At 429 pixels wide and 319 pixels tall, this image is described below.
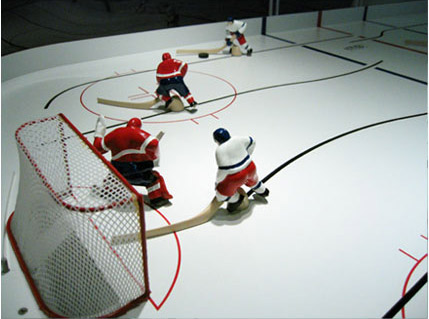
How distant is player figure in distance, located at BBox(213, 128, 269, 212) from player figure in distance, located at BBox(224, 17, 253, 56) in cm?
365

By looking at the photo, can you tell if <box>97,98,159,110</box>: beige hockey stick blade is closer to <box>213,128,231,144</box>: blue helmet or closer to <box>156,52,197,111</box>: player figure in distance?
<box>156,52,197,111</box>: player figure in distance

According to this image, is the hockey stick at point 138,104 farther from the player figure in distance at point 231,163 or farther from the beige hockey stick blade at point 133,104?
the player figure in distance at point 231,163

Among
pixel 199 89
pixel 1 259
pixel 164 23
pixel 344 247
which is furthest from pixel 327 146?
pixel 164 23

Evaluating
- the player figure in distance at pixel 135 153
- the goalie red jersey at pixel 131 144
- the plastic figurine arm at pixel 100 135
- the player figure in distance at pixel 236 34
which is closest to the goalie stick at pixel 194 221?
the player figure in distance at pixel 135 153

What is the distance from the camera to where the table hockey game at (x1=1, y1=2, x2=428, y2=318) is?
1890 millimetres

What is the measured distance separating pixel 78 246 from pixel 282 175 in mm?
1615

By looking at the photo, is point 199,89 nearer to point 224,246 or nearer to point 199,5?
point 224,246

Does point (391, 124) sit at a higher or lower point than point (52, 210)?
lower

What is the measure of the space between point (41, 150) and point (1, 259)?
607mm

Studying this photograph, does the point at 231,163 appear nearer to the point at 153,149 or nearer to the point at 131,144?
the point at 153,149

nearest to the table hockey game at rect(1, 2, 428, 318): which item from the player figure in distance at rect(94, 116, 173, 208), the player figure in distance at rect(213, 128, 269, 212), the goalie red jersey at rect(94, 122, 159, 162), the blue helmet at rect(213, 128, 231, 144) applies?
the player figure in distance at rect(94, 116, 173, 208)

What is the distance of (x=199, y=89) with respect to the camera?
4.48 metres

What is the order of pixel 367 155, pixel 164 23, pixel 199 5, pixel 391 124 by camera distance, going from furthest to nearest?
1. pixel 199 5
2. pixel 164 23
3. pixel 391 124
4. pixel 367 155

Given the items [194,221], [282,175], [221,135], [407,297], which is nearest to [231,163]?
[221,135]
